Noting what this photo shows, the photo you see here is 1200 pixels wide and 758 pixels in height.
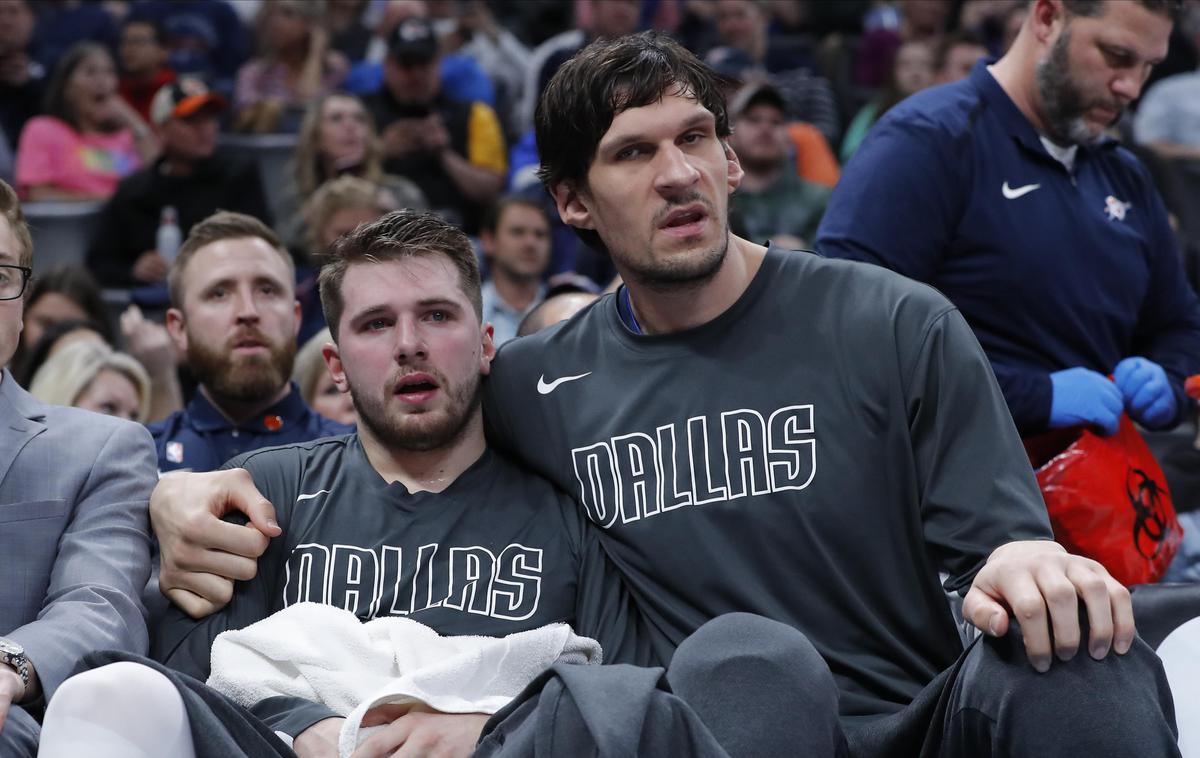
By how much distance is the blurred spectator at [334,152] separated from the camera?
5605 mm

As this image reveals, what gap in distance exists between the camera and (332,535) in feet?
7.60

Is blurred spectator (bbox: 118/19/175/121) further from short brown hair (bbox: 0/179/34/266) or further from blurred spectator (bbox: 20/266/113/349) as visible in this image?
short brown hair (bbox: 0/179/34/266)

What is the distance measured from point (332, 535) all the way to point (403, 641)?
28 cm

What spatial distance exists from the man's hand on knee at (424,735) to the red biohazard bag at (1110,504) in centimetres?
129

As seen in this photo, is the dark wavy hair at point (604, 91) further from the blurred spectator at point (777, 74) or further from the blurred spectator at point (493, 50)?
the blurred spectator at point (493, 50)

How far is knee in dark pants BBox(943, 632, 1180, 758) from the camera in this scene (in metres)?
1.63

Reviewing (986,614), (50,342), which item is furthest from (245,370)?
(986,614)

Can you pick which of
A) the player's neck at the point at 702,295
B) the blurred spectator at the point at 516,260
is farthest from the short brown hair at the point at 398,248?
the blurred spectator at the point at 516,260

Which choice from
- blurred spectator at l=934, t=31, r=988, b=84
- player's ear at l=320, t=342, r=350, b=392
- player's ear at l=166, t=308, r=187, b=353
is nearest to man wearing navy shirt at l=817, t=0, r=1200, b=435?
player's ear at l=320, t=342, r=350, b=392

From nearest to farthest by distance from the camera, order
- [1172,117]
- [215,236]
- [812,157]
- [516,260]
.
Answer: [215,236], [516,260], [812,157], [1172,117]

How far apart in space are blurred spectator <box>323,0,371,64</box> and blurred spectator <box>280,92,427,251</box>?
2111 millimetres

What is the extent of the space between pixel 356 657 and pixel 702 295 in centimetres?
76

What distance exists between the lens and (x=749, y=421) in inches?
86.0

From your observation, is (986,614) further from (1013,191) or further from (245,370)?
(245,370)
